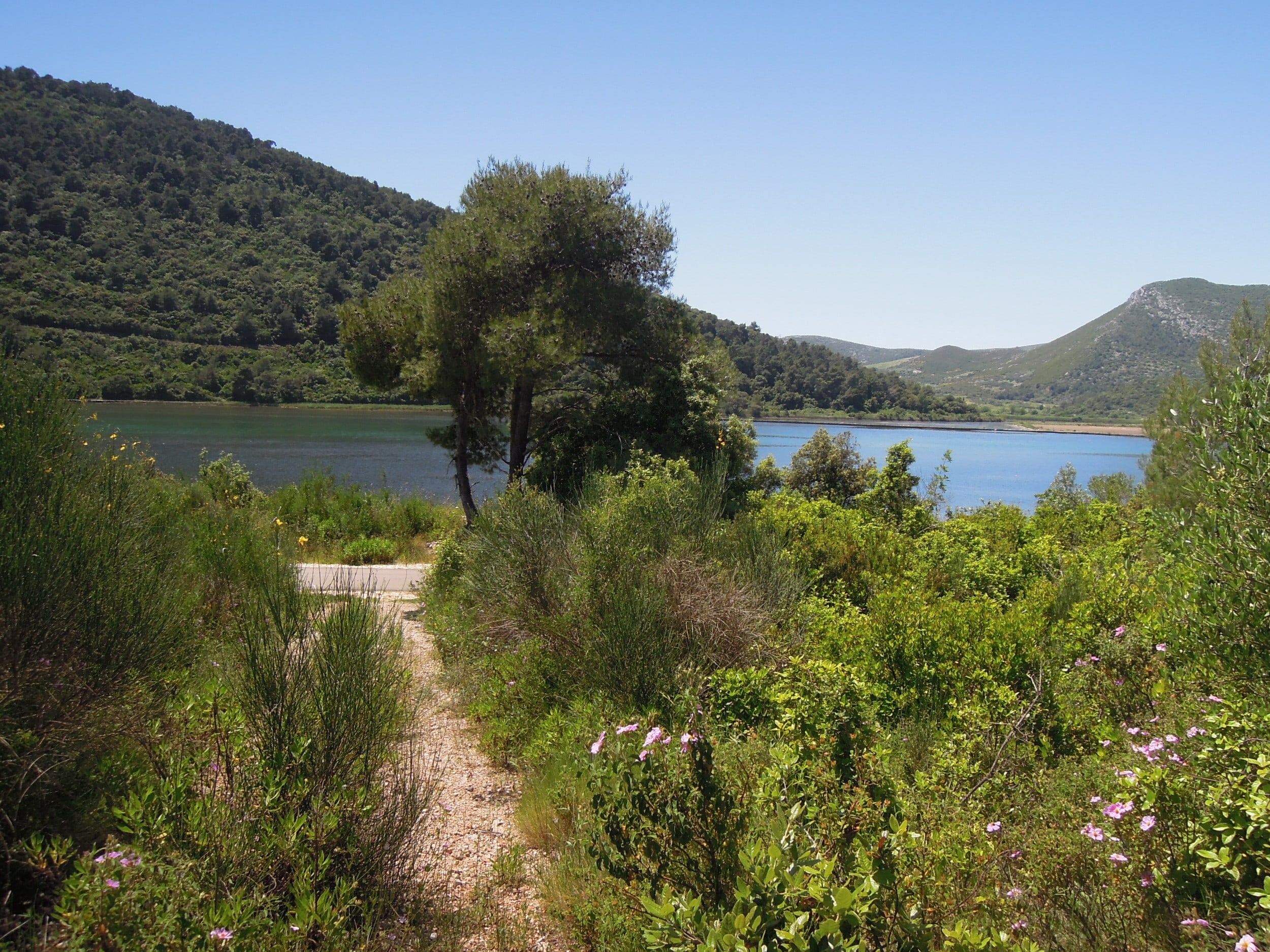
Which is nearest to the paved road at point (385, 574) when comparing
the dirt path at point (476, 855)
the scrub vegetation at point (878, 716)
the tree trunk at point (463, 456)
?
the tree trunk at point (463, 456)

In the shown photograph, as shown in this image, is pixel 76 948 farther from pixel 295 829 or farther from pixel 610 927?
pixel 610 927

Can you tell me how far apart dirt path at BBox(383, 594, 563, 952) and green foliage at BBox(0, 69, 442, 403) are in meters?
55.0

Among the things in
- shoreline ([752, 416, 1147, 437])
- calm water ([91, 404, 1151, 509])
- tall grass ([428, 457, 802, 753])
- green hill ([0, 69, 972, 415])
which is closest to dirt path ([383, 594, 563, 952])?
tall grass ([428, 457, 802, 753])

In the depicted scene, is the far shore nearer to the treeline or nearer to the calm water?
the calm water

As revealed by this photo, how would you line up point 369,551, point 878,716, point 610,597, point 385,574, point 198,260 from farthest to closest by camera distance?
point 198,260, point 369,551, point 385,574, point 610,597, point 878,716

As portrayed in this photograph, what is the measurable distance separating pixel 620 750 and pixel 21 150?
129 meters

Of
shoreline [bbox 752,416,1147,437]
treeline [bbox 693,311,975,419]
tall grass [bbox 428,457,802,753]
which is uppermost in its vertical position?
treeline [bbox 693,311,975,419]

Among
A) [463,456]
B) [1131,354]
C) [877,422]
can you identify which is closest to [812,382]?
[877,422]

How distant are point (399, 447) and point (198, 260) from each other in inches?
2323

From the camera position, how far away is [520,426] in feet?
41.7

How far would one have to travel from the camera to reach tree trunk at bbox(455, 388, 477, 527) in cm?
1266

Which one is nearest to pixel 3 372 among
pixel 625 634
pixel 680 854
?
pixel 625 634

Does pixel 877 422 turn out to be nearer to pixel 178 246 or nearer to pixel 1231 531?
pixel 1231 531

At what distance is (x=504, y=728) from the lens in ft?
17.6
